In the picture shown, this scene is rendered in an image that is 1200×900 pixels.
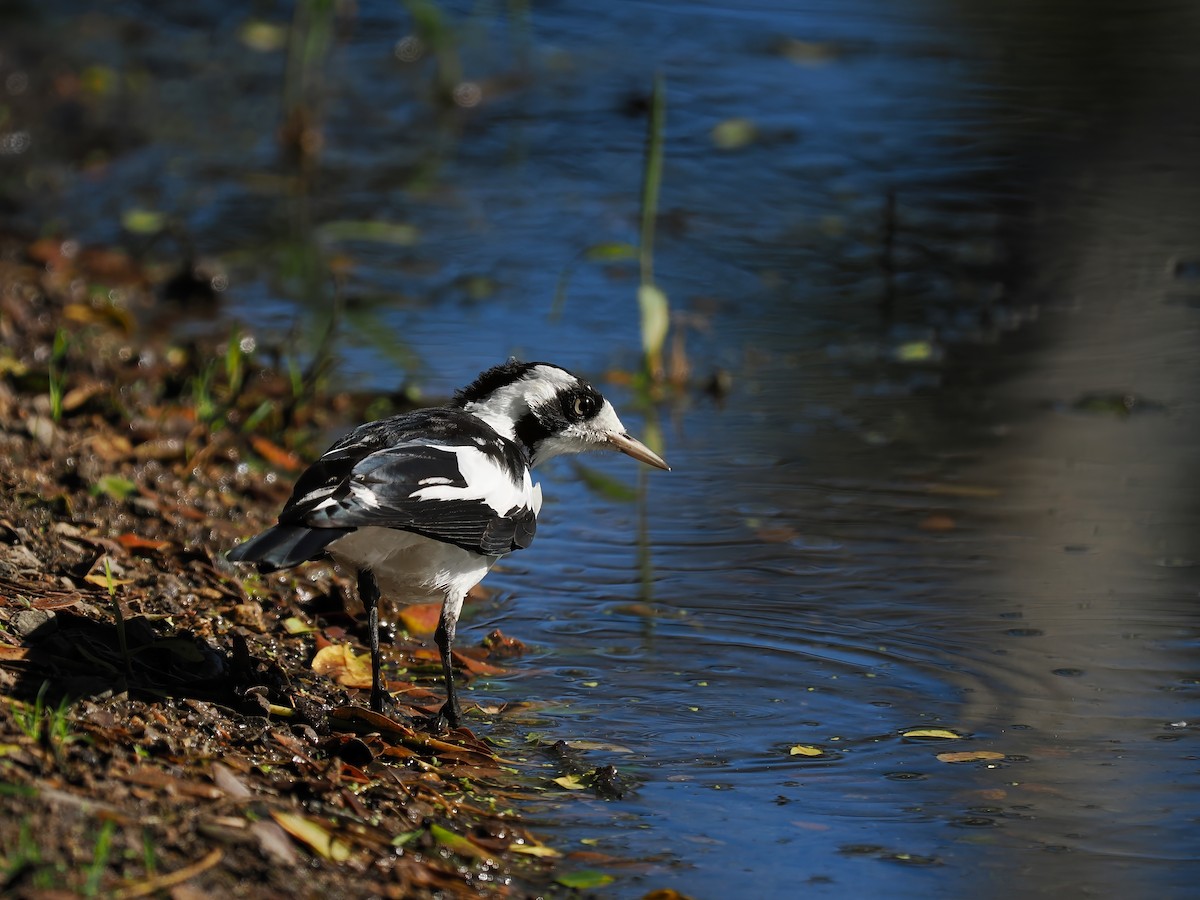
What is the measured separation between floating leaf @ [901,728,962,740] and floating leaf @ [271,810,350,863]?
1.67m

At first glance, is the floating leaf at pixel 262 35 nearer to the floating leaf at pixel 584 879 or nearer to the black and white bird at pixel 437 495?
the black and white bird at pixel 437 495

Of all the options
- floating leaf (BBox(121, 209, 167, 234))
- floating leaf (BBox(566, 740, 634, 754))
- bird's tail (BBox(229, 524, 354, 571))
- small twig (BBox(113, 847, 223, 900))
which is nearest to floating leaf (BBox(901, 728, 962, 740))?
floating leaf (BBox(566, 740, 634, 754))

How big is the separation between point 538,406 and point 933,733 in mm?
1516

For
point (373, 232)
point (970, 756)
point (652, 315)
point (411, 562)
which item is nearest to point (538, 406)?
point (411, 562)

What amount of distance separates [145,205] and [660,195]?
3.05 meters

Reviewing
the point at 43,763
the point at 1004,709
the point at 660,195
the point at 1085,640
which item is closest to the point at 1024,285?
the point at 660,195

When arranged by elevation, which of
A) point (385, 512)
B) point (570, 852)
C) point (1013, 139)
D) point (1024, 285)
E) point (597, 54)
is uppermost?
point (597, 54)

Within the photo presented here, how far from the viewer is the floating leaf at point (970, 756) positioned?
430 centimetres

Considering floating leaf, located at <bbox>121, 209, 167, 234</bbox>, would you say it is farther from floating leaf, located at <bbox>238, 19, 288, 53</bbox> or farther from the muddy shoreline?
floating leaf, located at <bbox>238, 19, 288, 53</bbox>

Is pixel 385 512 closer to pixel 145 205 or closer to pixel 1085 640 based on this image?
pixel 1085 640

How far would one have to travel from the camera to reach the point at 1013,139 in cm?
1078

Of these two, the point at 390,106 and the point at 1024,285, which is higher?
the point at 390,106

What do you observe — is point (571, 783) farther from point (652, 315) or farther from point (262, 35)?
point (262, 35)

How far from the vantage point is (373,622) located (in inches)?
175
